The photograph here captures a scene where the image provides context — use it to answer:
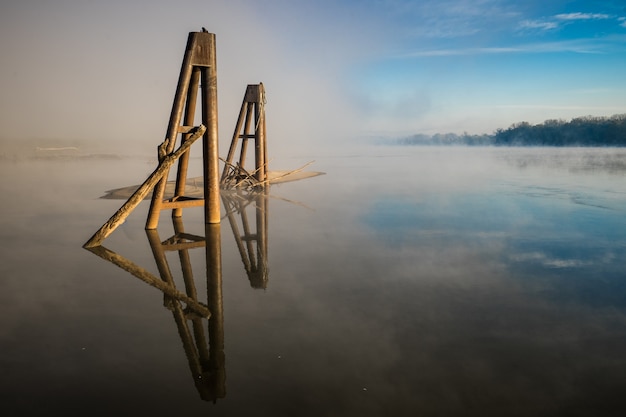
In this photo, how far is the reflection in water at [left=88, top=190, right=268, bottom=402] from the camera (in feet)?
11.8

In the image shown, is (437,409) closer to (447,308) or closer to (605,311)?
(447,308)

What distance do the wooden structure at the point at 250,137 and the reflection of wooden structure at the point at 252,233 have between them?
1.03m

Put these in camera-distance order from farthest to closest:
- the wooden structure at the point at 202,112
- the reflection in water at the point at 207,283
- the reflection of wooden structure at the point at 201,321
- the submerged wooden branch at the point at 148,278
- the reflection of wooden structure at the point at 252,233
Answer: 1. the wooden structure at the point at 202,112
2. the reflection of wooden structure at the point at 252,233
3. the submerged wooden branch at the point at 148,278
4. the reflection in water at the point at 207,283
5. the reflection of wooden structure at the point at 201,321

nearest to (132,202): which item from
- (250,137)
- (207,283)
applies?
(207,283)

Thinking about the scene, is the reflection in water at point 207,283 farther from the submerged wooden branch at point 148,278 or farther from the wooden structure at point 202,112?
the wooden structure at point 202,112

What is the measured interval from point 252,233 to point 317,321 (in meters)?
4.91

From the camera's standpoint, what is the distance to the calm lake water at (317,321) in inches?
127

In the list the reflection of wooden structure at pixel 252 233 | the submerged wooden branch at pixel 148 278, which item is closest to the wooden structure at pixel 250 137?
the reflection of wooden structure at pixel 252 233

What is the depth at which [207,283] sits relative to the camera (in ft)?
19.1

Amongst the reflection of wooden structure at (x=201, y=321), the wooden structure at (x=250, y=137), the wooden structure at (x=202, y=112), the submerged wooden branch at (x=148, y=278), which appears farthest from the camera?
the wooden structure at (x=250, y=137)

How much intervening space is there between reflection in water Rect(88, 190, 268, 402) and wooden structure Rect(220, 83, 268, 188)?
5651 millimetres

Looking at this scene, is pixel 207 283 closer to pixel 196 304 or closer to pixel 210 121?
pixel 196 304

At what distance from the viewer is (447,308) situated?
4941 mm

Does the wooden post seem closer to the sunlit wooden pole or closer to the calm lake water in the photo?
the calm lake water
